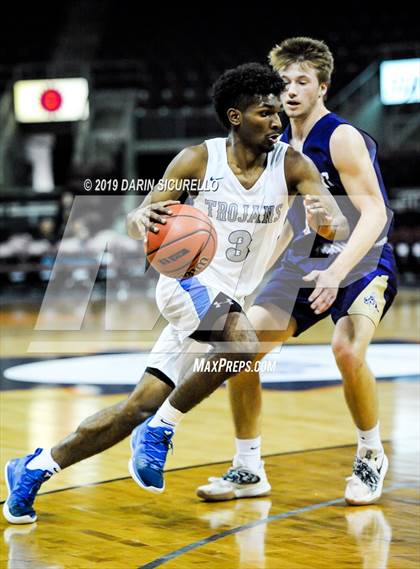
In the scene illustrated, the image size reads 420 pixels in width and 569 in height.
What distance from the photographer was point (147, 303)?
1648cm

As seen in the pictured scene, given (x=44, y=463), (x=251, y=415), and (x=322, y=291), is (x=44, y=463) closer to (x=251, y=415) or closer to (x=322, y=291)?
(x=251, y=415)

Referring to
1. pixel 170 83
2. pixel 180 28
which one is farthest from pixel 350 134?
pixel 180 28

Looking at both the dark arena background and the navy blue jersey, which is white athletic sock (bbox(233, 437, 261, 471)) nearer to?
the dark arena background

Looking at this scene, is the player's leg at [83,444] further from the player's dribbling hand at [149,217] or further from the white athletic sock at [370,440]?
the white athletic sock at [370,440]

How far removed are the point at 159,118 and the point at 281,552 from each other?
58.8 feet

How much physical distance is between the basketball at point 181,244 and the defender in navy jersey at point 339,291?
2.18 ft

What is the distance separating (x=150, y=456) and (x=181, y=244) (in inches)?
32.5

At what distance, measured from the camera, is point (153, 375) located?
4.17 m

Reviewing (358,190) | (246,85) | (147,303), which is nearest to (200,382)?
(358,190)

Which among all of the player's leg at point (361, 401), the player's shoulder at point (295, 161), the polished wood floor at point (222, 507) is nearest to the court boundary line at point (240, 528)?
the polished wood floor at point (222, 507)

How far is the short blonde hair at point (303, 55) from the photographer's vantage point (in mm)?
4691

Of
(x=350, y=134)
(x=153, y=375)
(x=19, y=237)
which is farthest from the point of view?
(x=19, y=237)

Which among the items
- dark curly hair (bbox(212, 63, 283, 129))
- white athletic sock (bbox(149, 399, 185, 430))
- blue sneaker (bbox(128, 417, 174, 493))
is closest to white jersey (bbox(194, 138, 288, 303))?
dark curly hair (bbox(212, 63, 283, 129))

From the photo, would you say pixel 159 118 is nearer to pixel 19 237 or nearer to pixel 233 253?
pixel 19 237
